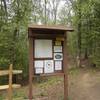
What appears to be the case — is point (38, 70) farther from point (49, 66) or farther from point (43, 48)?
point (43, 48)

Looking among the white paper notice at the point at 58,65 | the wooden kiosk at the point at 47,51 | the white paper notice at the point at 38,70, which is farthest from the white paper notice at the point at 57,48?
the white paper notice at the point at 38,70

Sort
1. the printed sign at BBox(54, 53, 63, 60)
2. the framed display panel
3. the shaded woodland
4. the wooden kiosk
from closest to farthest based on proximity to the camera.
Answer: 1. the wooden kiosk
2. the framed display panel
3. the printed sign at BBox(54, 53, 63, 60)
4. the shaded woodland

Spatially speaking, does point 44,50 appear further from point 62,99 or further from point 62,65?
point 62,99

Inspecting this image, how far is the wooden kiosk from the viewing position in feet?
25.0

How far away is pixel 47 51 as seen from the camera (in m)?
7.86

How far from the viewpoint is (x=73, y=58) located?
21.1 metres

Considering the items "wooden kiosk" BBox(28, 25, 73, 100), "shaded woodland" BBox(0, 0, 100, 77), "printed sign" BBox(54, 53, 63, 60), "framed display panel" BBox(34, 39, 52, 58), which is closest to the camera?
"wooden kiosk" BBox(28, 25, 73, 100)

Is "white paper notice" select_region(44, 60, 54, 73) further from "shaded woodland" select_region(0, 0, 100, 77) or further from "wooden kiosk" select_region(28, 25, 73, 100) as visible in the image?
"shaded woodland" select_region(0, 0, 100, 77)

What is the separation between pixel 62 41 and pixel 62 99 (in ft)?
6.28

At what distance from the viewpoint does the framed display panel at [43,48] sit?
7738 mm

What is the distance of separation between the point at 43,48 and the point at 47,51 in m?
0.17

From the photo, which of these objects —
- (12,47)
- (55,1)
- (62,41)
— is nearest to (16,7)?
(12,47)

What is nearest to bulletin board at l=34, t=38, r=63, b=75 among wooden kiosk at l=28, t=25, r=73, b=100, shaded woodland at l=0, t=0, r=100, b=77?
wooden kiosk at l=28, t=25, r=73, b=100

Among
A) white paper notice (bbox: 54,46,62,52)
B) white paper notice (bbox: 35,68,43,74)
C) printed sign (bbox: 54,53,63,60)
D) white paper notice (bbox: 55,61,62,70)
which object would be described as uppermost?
white paper notice (bbox: 54,46,62,52)
